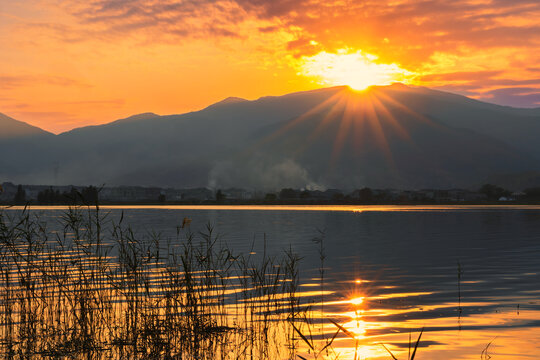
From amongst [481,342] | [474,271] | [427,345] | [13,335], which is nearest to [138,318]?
[13,335]

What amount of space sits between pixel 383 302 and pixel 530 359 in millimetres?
8670

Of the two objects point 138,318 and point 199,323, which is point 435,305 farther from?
point 138,318

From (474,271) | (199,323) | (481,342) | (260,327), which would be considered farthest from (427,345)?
(474,271)

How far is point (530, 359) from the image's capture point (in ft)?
46.4

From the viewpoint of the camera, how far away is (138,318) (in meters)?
18.4

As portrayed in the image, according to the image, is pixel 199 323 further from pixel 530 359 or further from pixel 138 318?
pixel 530 359

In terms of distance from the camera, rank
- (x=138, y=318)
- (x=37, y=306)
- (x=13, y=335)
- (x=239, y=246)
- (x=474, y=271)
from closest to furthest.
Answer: (x=13, y=335) < (x=138, y=318) < (x=37, y=306) < (x=474, y=271) < (x=239, y=246)

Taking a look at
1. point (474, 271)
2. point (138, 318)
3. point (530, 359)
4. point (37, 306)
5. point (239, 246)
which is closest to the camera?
point (530, 359)

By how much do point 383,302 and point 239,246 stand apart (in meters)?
26.6

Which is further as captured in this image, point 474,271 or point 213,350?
point 474,271

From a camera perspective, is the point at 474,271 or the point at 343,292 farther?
the point at 474,271

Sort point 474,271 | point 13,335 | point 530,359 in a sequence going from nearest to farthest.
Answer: point 530,359
point 13,335
point 474,271

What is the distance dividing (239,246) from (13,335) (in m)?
31.7

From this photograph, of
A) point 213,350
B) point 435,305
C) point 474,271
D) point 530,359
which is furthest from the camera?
point 474,271
